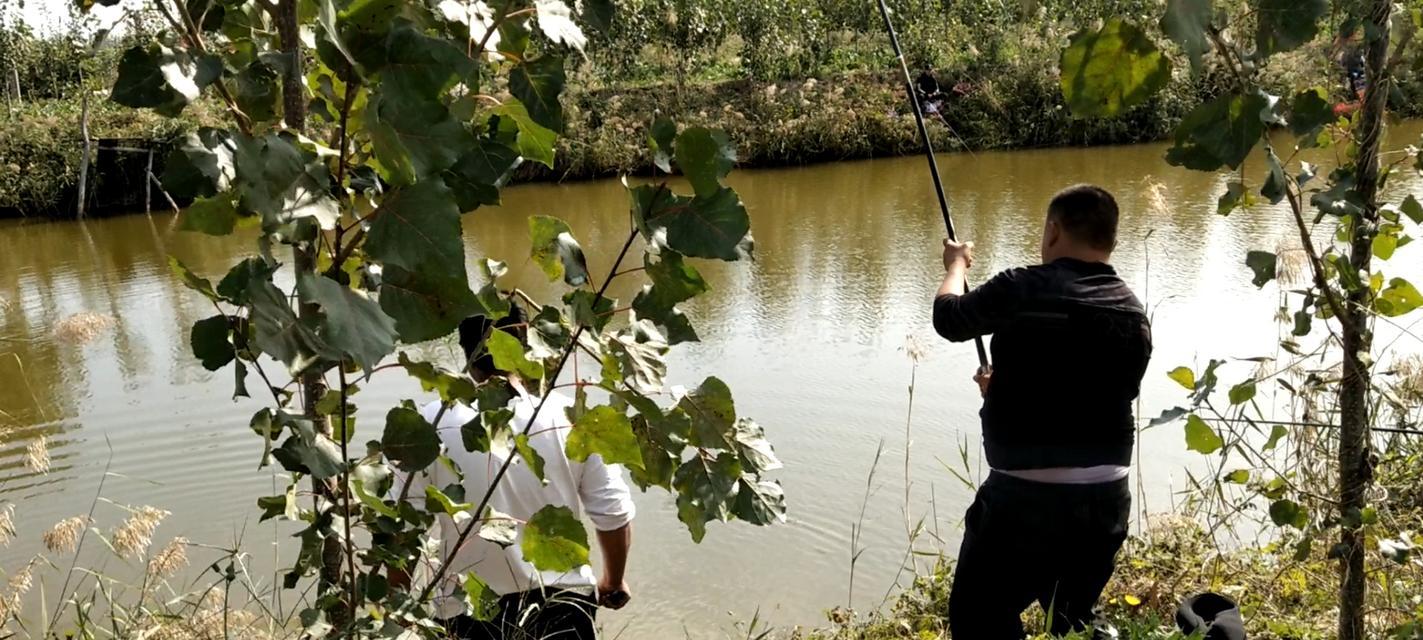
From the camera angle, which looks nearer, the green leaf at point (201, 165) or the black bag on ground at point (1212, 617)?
the green leaf at point (201, 165)

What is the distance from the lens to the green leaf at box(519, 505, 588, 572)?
117 centimetres

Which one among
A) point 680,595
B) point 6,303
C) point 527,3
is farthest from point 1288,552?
point 6,303

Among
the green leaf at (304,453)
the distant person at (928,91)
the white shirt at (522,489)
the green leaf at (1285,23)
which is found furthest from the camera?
the distant person at (928,91)

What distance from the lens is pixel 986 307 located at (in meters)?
2.10

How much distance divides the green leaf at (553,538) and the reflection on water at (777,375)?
2.21m

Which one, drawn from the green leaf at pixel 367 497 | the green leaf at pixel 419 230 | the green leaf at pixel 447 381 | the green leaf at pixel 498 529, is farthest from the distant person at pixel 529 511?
the green leaf at pixel 419 230

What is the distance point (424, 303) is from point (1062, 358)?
1459 mm

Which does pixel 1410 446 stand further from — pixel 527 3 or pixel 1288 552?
pixel 527 3

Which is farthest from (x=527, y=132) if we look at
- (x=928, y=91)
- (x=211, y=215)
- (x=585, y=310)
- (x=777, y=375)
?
(x=777, y=375)

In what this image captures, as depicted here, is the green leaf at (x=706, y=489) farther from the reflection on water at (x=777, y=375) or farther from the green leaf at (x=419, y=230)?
the reflection on water at (x=777, y=375)

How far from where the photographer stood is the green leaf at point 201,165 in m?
0.78

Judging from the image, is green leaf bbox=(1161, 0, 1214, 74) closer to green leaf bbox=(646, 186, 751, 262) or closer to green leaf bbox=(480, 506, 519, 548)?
green leaf bbox=(646, 186, 751, 262)

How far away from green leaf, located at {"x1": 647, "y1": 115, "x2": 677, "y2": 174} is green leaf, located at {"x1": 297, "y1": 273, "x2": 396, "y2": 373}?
1.08 ft

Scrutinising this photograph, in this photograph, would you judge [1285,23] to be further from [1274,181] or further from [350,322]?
[350,322]
